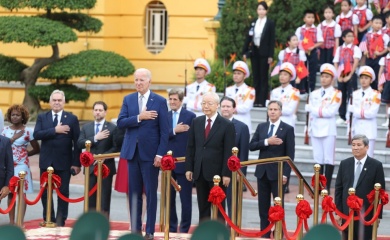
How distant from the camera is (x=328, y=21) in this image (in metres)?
24.8

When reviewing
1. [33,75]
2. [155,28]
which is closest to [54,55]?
[33,75]

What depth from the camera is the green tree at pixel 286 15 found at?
1041 inches

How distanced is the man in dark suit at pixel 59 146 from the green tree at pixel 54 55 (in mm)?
7415

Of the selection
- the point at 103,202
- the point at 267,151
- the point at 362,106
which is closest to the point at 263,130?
the point at 267,151

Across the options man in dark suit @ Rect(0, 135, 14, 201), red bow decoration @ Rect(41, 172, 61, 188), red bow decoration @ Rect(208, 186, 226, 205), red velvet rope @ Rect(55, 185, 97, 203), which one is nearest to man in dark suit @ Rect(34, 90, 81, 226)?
red velvet rope @ Rect(55, 185, 97, 203)

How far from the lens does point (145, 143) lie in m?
15.2

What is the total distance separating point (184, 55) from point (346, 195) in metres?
12.4

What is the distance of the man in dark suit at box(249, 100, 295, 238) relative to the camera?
17188 millimetres

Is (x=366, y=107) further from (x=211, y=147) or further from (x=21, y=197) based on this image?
(x=21, y=197)

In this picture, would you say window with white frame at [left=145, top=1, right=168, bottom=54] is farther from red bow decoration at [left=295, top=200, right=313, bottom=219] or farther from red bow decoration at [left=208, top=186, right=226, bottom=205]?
red bow decoration at [left=295, top=200, right=313, bottom=219]

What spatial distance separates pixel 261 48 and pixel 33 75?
484cm

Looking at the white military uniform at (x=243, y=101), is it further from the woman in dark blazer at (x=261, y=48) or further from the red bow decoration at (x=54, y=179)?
the red bow decoration at (x=54, y=179)

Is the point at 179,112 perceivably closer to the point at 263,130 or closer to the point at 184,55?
the point at 263,130

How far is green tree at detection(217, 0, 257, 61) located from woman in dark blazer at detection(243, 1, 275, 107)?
65.7 inches
